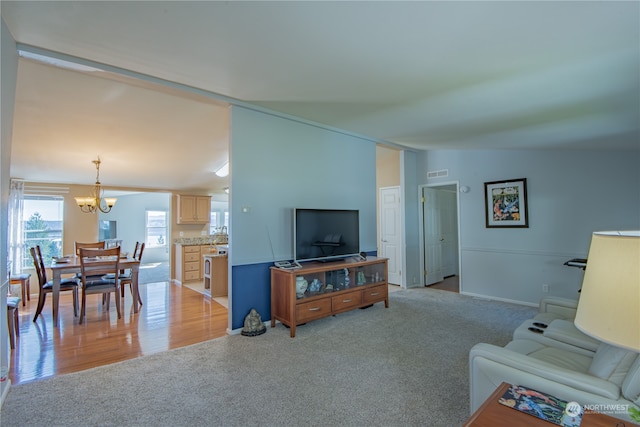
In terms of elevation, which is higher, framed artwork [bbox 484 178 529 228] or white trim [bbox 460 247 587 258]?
framed artwork [bbox 484 178 529 228]

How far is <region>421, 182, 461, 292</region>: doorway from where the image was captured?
6.01 metres

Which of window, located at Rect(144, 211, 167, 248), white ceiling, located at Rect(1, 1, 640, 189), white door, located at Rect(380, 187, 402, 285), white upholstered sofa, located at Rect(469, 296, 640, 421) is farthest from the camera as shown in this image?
window, located at Rect(144, 211, 167, 248)

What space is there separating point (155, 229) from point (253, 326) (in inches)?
330

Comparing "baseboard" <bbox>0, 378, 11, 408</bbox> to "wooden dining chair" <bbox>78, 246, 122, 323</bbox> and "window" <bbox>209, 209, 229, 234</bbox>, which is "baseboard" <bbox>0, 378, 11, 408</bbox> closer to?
"wooden dining chair" <bbox>78, 246, 122, 323</bbox>

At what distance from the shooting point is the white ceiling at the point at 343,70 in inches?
70.3

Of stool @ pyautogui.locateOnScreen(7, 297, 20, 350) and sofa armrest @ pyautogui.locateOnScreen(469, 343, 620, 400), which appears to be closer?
sofa armrest @ pyautogui.locateOnScreen(469, 343, 620, 400)

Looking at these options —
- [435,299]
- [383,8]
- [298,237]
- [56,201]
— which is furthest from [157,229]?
[383,8]

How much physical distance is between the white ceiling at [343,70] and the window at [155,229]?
5.84 metres

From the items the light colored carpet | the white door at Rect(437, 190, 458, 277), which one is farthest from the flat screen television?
the white door at Rect(437, 190, 458, 277)

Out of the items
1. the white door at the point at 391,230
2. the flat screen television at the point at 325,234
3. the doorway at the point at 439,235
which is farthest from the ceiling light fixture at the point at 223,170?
the doorway at the point at 439,235

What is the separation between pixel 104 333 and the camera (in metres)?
3.52

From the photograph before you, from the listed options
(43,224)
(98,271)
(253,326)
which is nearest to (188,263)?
(98,271)

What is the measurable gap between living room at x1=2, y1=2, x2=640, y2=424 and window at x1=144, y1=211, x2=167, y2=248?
26.3 feet

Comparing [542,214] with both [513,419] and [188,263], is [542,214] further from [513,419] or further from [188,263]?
[188,263]
